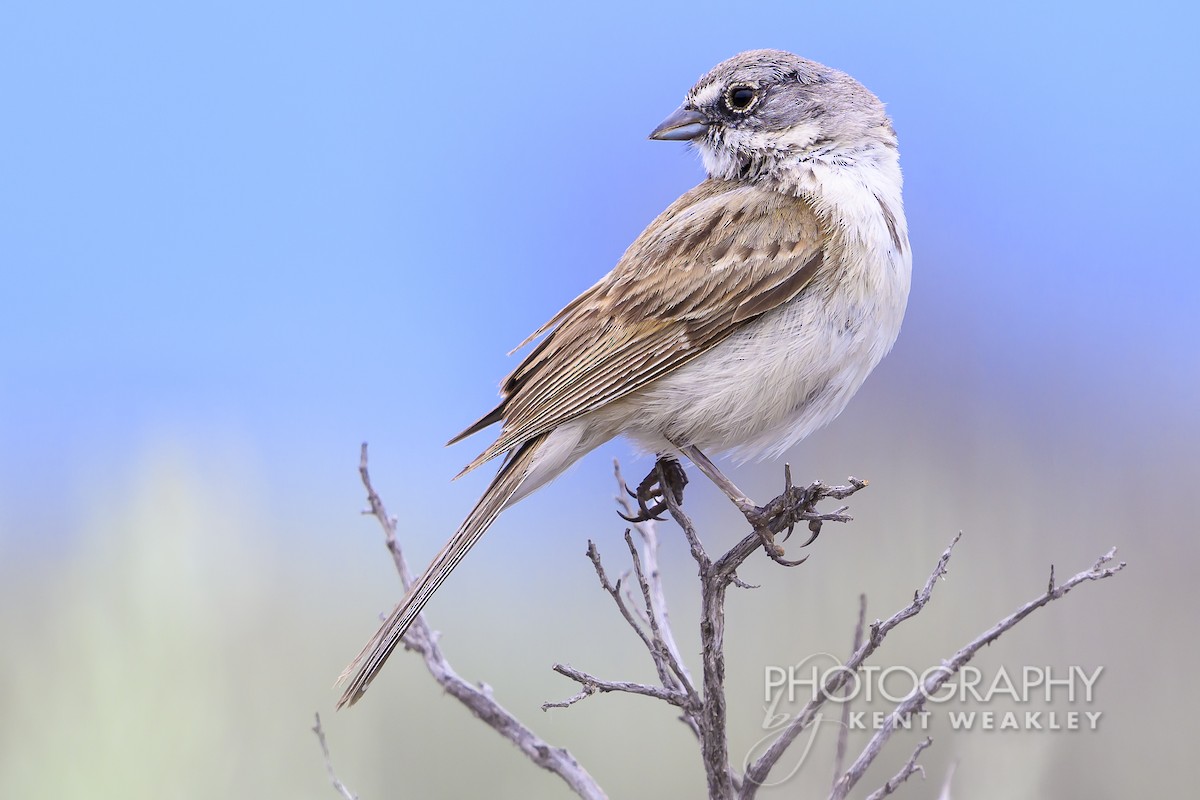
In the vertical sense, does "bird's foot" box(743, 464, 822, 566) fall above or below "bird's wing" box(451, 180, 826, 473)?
below

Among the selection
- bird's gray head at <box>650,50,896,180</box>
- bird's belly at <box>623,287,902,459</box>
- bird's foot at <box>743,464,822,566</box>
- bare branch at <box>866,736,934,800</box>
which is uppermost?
bird's gray head at <box>650,50,896,180</box>

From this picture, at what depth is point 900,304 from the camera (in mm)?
4129

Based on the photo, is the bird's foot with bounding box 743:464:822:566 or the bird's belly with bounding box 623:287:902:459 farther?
the bird's belly with bounding box 623:287:902:459

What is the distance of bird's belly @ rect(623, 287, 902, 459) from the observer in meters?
3.96

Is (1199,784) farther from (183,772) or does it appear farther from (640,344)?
(183,772)

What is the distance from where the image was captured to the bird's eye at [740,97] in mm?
4562

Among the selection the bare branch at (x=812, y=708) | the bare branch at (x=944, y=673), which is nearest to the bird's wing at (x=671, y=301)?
the bare branch at (x=812, y=708)

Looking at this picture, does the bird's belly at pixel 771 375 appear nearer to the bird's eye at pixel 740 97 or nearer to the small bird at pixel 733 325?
the small bird at pixel 733 325

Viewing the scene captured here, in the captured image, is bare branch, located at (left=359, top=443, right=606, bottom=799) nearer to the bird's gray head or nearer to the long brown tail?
the long brown tail

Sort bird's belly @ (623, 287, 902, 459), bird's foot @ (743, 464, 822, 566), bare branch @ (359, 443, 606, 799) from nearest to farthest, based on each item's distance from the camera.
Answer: bare branch @ (359, 443, 606, 799)
bird's foot @ (743, 464, 822, 566)
bird's belly @ (623, 287, 902, 459)

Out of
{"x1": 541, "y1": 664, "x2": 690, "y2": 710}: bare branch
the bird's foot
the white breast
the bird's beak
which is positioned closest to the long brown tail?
the white breast

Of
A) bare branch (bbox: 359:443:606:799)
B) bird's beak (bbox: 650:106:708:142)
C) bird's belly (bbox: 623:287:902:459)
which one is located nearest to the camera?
bare branch (bbox: 359:443:606:799)

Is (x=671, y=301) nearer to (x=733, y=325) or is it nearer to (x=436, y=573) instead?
(x=733, y=325)

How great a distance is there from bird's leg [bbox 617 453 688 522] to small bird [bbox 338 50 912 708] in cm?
7
